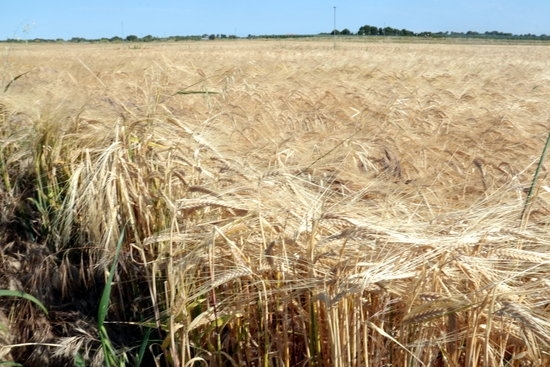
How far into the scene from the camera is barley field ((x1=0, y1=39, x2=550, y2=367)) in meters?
1.43

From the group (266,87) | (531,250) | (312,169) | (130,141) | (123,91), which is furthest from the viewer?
(266,87)

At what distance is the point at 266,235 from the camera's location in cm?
177

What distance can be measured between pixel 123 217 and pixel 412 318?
132cm

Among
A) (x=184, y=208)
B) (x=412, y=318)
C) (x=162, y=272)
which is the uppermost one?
(x=184, y=208)

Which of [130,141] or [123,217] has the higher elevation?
[130,141]

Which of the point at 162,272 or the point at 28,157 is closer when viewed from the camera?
the point at 162,272

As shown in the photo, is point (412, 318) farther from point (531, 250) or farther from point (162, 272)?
point (162, 272)

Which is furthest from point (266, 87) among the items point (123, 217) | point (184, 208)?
point (184, 208)

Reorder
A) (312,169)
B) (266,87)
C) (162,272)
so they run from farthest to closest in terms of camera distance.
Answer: (266,87), (312,169), (162,272)

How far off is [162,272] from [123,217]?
34cm

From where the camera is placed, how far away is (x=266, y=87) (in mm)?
4703

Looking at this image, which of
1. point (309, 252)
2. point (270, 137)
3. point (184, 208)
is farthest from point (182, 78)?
point (309, 252)

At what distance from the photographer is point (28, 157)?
283 centimetres

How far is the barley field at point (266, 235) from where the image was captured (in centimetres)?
143
